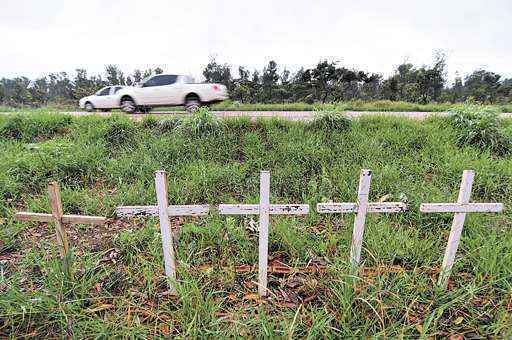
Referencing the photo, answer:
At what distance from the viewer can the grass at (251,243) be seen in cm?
168

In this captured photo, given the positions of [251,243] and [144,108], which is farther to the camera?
[144,108]

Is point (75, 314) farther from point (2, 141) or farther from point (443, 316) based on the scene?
point (2, 141)

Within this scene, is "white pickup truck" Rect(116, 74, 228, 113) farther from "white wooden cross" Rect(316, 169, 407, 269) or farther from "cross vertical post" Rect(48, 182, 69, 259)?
"white wooden cross" Rect(316, 169, 407, 269)

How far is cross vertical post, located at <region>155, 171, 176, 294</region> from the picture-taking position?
1.75 meters

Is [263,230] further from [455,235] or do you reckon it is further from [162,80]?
[162,80]

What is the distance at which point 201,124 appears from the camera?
4.91m

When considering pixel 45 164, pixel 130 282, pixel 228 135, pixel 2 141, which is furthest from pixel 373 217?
pixel 2 141

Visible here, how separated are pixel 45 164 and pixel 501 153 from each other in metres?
6.90

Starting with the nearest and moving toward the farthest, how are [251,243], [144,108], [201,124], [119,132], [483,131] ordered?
[251,243]
[483,131]
[201,124]
[119,132]
[144,108]

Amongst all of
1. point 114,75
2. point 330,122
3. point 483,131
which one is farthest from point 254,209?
point 114,75

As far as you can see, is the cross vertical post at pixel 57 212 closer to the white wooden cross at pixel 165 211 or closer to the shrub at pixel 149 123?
the white wooden cross at pixel 165 211

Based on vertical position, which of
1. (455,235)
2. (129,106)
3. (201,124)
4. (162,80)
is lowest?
(455,235)

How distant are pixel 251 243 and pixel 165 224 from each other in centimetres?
84

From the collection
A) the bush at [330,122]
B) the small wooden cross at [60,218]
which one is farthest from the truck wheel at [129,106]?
the small wooden cross at [60,218]
